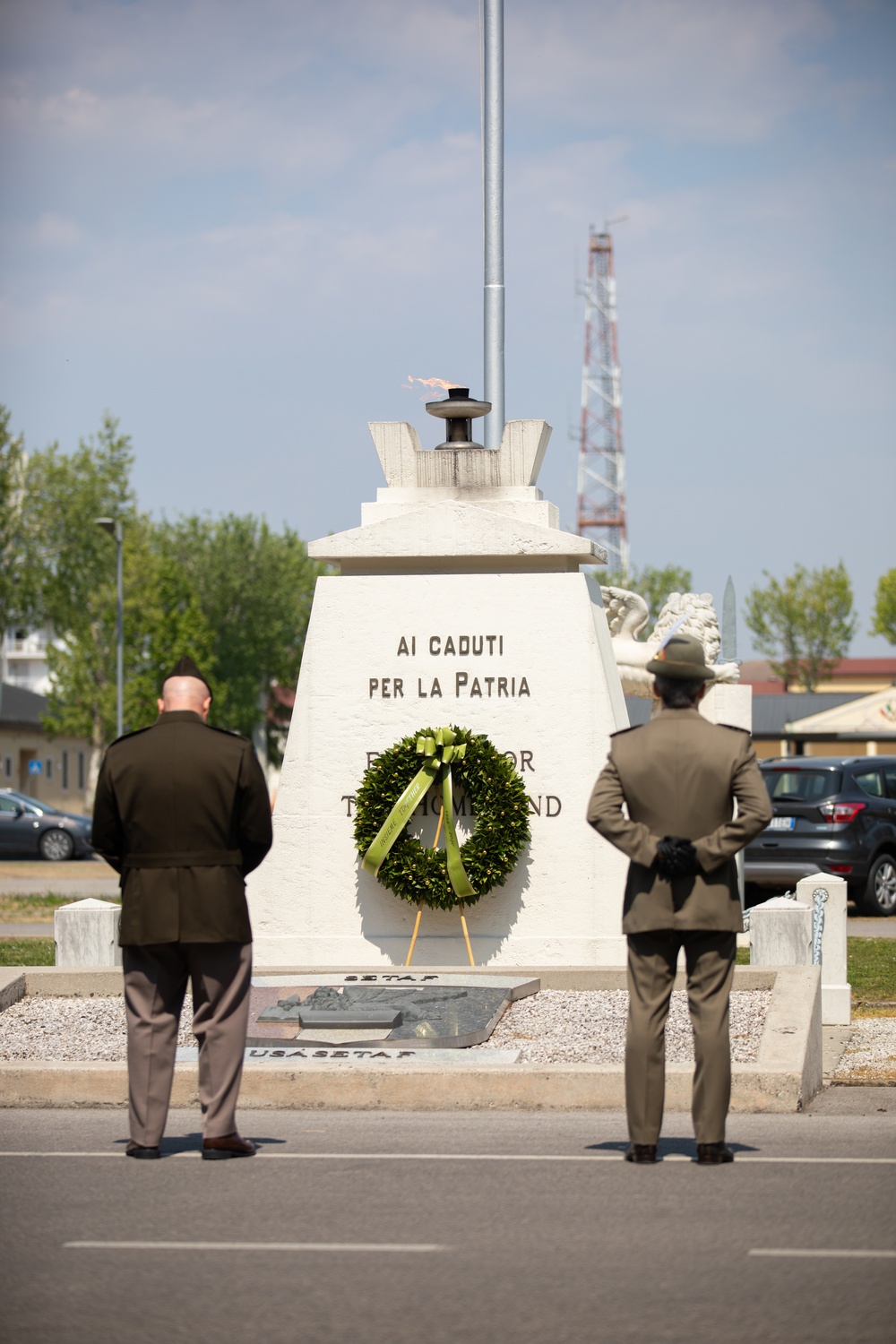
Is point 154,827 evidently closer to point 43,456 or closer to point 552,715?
point 552,715

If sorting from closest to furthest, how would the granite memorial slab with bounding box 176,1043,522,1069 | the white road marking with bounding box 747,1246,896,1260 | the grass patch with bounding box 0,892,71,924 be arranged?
the white road marking with bounding box 747,1246,896,1260, the granite memorial slab with bounding box 176,1043,522,1069, the grass patch with bounding box 0,892,71,924

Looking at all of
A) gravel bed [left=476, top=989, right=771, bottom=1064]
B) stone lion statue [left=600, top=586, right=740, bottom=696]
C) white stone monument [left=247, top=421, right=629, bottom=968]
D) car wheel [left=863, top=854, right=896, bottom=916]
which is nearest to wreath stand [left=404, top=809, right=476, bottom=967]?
white stone monument [left=247, top=421, right=629, bottom=968]

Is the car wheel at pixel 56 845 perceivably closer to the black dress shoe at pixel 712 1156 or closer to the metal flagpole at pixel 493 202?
the metal flagpole at pixel 493 202

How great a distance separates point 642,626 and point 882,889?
5272 millimetres

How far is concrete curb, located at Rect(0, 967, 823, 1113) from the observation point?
8.16 meters

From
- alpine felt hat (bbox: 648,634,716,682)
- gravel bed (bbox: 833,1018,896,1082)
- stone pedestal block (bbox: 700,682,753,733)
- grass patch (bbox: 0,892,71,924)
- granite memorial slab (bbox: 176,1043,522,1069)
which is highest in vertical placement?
stone pedestal block (bbox: 700,682,753,733)

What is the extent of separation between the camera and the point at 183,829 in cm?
704

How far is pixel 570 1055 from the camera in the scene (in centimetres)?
901

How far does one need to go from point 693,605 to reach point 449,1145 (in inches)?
417

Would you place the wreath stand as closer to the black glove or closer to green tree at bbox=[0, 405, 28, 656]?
the black glove

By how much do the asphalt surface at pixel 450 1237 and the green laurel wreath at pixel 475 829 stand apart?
4046mm

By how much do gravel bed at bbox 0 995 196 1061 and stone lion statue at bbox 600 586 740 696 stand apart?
7.42 m

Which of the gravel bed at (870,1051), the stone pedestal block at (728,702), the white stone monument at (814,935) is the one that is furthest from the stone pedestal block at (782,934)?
the stone pedestal block at (728,702)

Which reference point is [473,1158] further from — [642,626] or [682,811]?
[642,626]
